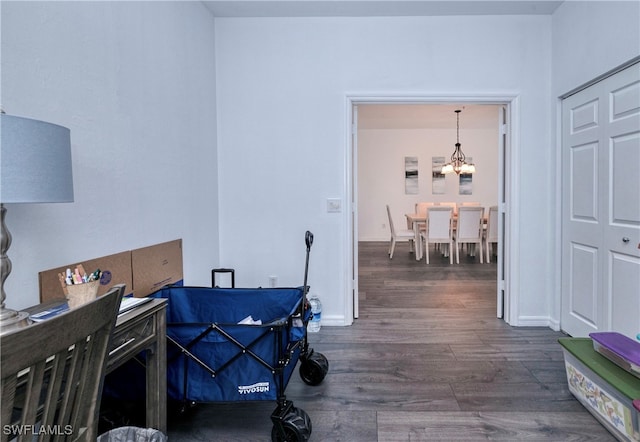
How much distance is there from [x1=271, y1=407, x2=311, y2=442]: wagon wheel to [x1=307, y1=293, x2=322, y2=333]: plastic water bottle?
4.52 ft

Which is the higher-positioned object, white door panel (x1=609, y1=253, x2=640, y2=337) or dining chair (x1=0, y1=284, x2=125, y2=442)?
dining chair (x1=0, y1=284, x2=125, y2=442)

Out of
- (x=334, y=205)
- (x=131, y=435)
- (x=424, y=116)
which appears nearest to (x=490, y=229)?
(x=424, y=116)

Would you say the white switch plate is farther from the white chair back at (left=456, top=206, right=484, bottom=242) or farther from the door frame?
the white chair back at (left=456, top=206, right=484, bottom=242)

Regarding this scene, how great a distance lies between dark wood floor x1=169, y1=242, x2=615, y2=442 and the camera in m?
1.65

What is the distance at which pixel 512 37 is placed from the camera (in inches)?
112

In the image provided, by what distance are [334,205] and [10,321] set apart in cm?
226

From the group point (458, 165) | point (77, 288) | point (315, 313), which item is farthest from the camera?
point (458, 165)

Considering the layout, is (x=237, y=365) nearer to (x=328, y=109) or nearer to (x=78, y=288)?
(x=78, y=288)

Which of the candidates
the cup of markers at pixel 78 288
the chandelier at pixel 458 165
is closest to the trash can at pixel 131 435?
the cup of markers at pixel 78 288

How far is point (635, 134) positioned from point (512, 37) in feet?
4.40

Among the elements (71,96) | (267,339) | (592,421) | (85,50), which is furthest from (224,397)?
(592,421)

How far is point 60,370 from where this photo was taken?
69cm

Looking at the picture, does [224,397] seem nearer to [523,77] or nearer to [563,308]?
[563,308]

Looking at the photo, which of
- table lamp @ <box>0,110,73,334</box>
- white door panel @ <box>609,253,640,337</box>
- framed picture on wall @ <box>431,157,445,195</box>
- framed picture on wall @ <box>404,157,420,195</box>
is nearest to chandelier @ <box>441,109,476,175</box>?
framed picture on wall @ <box>431,157,445,195</box>
